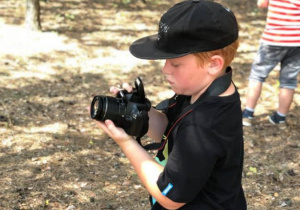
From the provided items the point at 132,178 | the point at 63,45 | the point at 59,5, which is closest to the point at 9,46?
the point at 63,45

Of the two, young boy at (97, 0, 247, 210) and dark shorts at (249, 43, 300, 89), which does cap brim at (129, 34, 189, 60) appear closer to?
young boy at (97, 0, 247, 210)

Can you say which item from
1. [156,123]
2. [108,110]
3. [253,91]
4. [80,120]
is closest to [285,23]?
[253,91]

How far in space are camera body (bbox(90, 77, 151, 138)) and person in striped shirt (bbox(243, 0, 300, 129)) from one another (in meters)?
3.26

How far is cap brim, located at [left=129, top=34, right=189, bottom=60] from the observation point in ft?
6.12

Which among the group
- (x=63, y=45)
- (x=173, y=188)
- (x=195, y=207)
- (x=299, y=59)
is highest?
(x=173, y=188)

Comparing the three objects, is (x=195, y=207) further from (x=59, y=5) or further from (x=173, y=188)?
(x=59, y=5)

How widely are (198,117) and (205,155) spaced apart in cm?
16

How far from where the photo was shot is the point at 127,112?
2090mm

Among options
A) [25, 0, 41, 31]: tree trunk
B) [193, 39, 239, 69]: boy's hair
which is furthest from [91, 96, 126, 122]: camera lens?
[25, 0, 41, 31]: tree trunk

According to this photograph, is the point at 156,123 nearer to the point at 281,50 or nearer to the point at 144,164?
the point at 144,164

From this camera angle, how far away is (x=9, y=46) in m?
7.42

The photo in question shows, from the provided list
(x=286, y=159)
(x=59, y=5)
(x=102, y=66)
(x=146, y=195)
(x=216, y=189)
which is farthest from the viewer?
(x=59, y=5)

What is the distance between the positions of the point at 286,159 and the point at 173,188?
334cm

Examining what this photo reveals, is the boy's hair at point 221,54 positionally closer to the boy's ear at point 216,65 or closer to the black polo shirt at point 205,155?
the boy's ear at point 216,65
